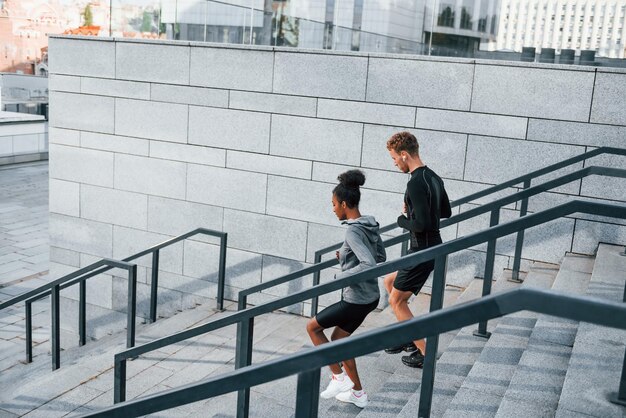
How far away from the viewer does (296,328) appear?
24.1ft

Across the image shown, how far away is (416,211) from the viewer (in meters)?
4.86

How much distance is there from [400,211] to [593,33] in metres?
2.63

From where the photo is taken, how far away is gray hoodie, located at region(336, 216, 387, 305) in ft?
14.5

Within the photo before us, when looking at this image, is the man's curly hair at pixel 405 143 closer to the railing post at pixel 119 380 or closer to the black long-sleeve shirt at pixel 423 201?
the black long-sleeve shirt at pixel 423 201

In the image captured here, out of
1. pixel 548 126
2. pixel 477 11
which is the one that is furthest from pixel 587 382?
pixel 477 11

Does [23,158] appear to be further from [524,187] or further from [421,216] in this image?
[421,216]

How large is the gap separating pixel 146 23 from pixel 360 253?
5841mm

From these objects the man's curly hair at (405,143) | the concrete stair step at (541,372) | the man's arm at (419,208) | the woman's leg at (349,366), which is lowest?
the woman's leg at (349,366)

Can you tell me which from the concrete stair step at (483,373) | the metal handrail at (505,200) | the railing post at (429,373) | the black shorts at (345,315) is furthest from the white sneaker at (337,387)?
the railing post at (429,373)

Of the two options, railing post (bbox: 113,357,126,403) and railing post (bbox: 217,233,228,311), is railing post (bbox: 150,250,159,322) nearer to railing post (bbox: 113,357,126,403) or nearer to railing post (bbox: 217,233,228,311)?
railing post (bbox: 217,233,228,311)

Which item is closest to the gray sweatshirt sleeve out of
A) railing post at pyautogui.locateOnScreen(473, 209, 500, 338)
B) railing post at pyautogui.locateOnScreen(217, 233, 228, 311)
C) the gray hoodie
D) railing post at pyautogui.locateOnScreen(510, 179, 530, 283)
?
the gray hoodie

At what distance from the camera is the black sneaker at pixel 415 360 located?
5.15 metres

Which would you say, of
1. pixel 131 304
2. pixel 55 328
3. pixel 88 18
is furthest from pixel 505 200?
pixel 88 18

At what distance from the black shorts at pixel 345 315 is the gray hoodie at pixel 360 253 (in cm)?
4
